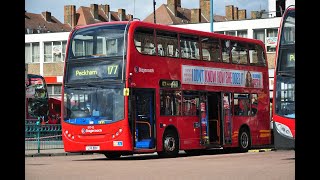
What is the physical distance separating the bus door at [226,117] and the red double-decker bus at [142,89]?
3.3 inches

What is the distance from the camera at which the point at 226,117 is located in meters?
26.8

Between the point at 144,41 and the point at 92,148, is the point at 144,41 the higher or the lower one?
the higher one

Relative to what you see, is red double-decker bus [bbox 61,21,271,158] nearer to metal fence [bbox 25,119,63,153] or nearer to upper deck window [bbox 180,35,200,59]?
upper deck window [bbox 180,35,200,59]

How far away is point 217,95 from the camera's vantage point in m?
26.4

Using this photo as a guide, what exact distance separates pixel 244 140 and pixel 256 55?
3.26 metres

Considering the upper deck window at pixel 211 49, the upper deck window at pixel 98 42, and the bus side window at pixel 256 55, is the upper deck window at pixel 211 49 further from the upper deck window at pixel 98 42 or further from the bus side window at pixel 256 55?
the upper deck window at pixel 98 42

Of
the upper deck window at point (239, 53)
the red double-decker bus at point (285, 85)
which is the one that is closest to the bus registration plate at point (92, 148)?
the red double-decker bus at point (285, 85)

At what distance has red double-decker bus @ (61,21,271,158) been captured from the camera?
Answer: 2220 cm

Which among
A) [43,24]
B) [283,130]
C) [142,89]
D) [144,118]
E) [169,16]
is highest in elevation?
[169,16]

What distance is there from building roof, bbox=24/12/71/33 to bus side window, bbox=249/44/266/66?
77.0 m

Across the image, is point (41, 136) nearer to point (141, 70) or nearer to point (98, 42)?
point (98, 42)

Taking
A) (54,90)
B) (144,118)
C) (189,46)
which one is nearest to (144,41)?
(144,118)

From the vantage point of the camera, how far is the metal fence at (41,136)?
2911 cm
